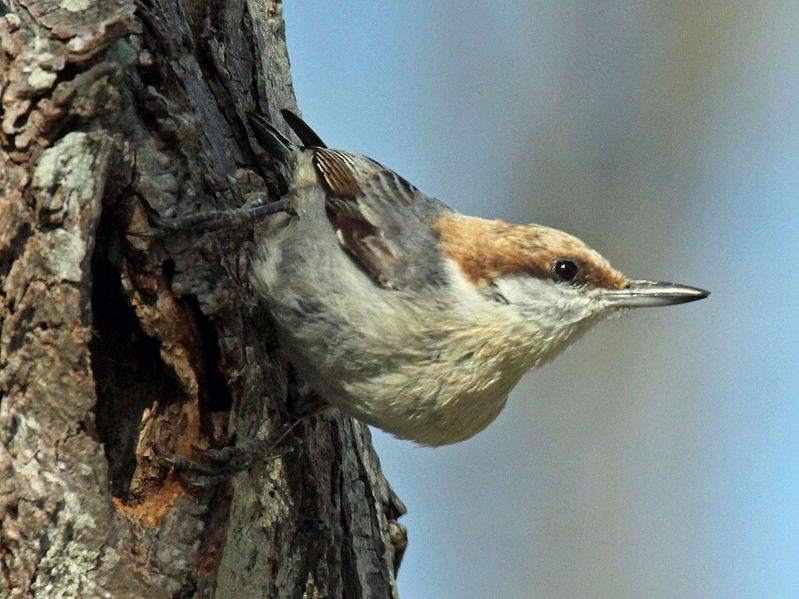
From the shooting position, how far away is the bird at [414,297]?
3.18 metres

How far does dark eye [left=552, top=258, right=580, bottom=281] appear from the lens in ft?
11.3

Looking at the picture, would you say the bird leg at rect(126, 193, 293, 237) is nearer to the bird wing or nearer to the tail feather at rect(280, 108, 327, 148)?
the bird wing

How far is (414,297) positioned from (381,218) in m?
0.40

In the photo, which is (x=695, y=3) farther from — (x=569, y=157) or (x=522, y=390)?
(x=522, y=390)

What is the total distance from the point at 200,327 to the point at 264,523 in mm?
695

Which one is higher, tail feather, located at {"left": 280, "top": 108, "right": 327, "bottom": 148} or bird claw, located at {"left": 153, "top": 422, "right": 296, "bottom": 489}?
tail feather, located at {"left": 280, "top": 108, "right": 327, "bottom": 148}

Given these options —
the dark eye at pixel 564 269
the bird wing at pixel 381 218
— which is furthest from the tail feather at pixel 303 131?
the dark eye at pixel 564 269

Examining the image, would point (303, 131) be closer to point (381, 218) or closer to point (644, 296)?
point (381, 218)

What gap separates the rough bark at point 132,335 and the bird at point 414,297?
0.15m

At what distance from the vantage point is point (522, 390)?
577 centimetres

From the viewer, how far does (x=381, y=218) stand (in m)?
3.53

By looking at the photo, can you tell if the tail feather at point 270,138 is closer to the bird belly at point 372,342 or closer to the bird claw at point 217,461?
the bird belly at point 372,342

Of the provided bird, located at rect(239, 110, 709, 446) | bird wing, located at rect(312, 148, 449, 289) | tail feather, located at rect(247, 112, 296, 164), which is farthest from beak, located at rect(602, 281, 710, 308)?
tail feather, located at rect(247, 112, 296, 164)

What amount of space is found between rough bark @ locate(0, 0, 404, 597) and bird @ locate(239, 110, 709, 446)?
15cm
